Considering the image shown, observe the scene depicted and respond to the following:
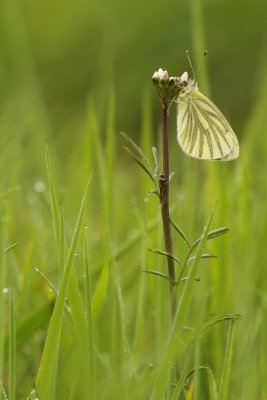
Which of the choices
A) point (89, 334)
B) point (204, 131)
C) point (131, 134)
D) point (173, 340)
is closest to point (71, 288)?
point (89, 334)

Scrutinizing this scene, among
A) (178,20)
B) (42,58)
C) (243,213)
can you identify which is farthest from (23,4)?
(243,213)

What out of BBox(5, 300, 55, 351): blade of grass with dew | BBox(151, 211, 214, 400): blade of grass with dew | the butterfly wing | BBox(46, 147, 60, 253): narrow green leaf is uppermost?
the butterfly wing

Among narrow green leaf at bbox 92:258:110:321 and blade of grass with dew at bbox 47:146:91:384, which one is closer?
blade of grass with dew at bbox 47:146:91:384

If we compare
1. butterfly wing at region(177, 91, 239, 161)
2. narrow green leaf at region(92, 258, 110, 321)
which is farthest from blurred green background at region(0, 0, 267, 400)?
butterfly wing at region(177, 91, 239, 161)

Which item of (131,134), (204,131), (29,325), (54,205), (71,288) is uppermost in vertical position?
(131,134)

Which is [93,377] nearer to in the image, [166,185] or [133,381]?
[133,381]

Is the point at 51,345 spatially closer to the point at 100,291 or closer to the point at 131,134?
the point at 100,291

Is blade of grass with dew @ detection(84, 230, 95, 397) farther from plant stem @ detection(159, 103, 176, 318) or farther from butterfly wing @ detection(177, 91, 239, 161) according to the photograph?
butterfly wing @ detection(177, 91, 239, 161)

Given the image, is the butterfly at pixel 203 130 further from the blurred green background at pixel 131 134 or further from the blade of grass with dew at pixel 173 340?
the blade of grass with dew at pixel 173 340
